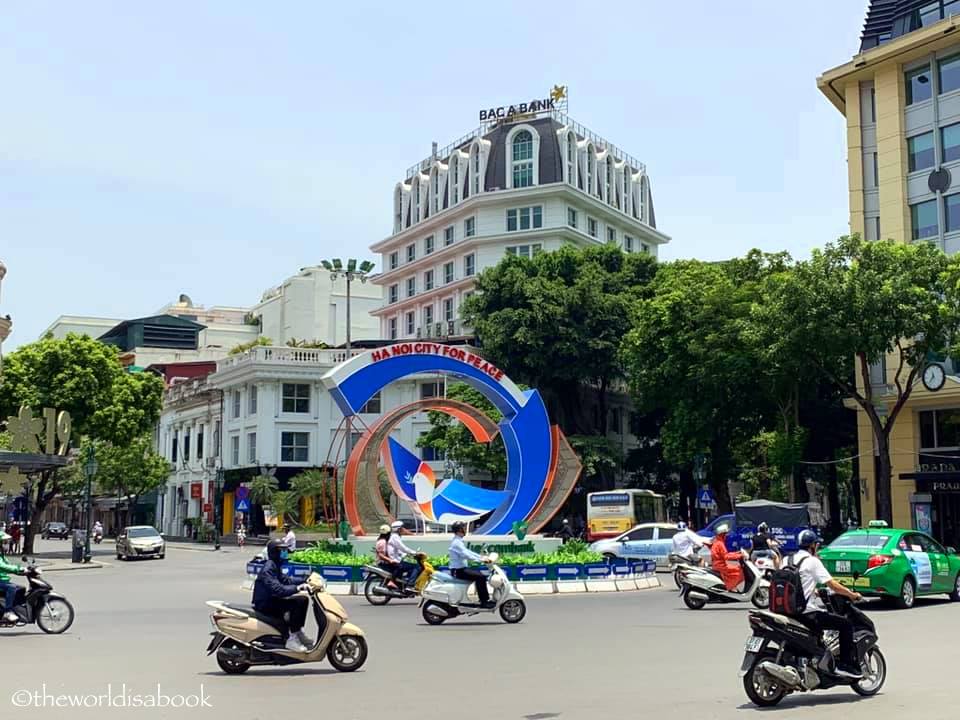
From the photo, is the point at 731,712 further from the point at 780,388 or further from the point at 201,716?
the point at 780,388

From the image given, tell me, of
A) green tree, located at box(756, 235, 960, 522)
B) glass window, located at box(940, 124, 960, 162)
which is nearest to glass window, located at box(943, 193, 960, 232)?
glass window, located at box(940, 124, 960, 162)

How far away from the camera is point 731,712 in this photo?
935 cm

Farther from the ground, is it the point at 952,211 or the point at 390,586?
the point at 952,211

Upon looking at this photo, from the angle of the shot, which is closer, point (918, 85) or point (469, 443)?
point (918, 85)

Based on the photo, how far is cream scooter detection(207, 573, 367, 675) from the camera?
1137cm

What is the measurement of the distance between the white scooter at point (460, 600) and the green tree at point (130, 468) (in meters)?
51.8

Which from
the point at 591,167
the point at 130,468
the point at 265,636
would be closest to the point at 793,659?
the point at 265,636

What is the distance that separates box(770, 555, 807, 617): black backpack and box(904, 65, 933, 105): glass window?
111 ft

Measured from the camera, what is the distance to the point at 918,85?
39750 mm

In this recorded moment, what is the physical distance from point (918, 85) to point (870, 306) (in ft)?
38.9

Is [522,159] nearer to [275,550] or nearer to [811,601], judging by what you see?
[275,550]

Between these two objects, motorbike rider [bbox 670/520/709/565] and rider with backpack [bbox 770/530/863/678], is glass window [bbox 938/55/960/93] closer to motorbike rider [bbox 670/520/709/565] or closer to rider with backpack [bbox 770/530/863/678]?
motorbike rider [bbox 670/520/709/565]

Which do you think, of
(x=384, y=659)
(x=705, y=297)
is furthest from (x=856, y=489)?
(x=384, y=659)

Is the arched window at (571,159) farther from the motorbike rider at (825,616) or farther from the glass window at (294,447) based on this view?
the motorbike rider at (825,616)
